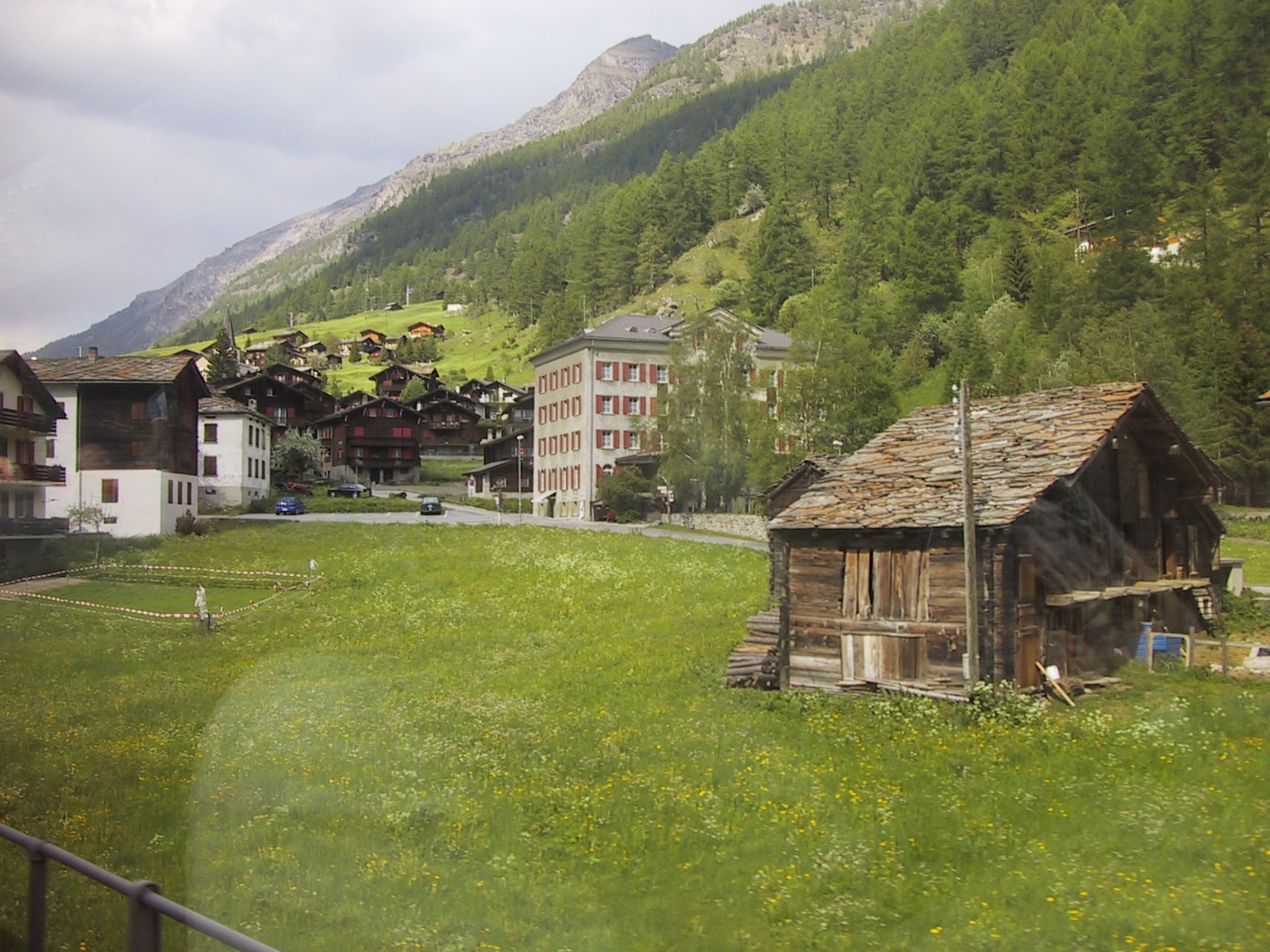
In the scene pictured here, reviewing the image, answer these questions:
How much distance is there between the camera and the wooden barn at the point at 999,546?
76.9 feet

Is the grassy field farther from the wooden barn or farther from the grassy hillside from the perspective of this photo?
the grassy hillside

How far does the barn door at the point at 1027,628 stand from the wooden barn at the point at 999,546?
43mm

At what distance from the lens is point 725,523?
217 ft

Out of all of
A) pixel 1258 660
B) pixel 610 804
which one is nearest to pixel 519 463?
pixel 1258 660

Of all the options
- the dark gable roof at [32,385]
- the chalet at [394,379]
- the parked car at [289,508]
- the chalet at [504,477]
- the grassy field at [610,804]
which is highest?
the chalet at [394,379]

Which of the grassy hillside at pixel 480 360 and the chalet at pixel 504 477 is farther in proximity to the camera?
the grassy hillside at pixel 480 360

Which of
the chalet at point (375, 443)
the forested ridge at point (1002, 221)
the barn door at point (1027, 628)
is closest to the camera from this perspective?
the barn door at point (1027, 628)

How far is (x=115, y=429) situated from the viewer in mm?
52938

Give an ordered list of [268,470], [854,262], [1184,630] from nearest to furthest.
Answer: [1184,630]
[268,470]
[854,262]

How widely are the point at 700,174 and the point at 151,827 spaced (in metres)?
174

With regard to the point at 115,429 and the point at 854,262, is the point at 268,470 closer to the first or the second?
the point at 115,429

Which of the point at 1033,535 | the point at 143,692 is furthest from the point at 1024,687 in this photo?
the point at 143,692

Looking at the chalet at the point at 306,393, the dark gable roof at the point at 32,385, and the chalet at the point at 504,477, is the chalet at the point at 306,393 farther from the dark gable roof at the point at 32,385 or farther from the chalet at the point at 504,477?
the dark gable roof at the point at 32,385

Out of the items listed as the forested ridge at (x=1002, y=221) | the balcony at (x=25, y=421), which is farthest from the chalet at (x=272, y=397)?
the balcony at (x=25, y=421)
